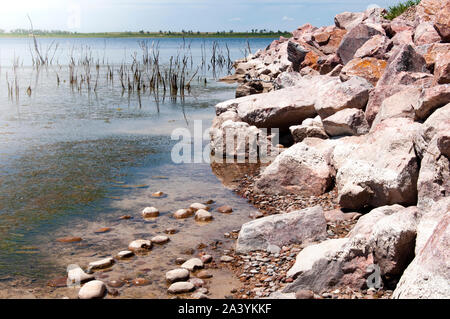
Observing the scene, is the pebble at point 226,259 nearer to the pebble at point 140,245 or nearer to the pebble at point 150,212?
the pebble at point 140,245

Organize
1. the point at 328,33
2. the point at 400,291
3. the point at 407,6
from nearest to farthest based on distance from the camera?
the point at 400,291 → the point at 328,33 → the point at 407,6

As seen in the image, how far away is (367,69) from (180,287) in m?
7.30

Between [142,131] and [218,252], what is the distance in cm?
790

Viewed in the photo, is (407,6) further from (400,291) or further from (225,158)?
(400,291)

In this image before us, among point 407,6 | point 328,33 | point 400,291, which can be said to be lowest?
point 400,291

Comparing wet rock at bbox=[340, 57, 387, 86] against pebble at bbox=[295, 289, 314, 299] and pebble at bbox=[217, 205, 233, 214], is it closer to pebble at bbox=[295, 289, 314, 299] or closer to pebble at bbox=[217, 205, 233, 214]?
pebble at bbox=[217, 205, 233, 214]

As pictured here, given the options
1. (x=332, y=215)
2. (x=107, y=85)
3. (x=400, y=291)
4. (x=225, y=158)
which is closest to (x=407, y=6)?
(x=107, y=85)

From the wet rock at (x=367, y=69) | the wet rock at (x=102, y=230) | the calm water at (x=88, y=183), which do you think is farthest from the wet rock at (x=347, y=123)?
the wet rock at (x=102, y=230)

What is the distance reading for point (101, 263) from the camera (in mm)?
5207

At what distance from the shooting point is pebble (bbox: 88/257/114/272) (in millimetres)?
5156

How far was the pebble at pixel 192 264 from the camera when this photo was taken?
5125 millimetres

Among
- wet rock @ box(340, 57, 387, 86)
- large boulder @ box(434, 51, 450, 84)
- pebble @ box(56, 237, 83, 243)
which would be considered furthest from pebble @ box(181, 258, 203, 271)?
wet rock @ box(340, 57, 387, 86)

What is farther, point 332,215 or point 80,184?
point 80,184

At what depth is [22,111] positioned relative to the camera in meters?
15.4
